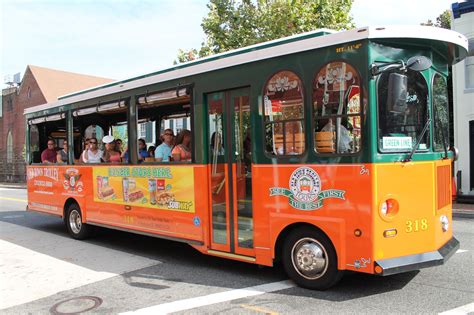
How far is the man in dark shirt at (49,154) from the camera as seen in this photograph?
10.4m

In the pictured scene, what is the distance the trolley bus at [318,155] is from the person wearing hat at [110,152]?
133 centimetres

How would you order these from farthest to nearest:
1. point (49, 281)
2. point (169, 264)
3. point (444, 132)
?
1. point (169, 264)
2. point (49, 281)
3. point (444, 132)

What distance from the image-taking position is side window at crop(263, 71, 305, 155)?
5168mm

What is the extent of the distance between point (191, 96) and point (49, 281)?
10.9 feet

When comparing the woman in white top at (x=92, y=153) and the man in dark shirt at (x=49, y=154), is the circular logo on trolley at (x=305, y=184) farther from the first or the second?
the man in dark shirt at (x=49, y=154)

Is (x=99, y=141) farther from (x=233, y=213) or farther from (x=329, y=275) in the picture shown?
(x=329, y=275)

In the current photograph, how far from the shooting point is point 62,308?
196 inches

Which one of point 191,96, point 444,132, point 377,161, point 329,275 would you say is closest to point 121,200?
point 191,96

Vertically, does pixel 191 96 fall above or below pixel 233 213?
above

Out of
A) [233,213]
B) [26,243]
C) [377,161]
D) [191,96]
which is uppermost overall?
[191,96]

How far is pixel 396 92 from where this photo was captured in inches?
180

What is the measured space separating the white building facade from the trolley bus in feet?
34.2

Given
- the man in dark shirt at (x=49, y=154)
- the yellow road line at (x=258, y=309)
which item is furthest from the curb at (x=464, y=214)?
the man in dark shirt at (x=49, y=154)

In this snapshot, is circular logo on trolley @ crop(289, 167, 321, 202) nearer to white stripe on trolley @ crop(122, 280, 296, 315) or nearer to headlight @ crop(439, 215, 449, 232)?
white stripe on trolley @ crop(122, 280, 296, 315)
